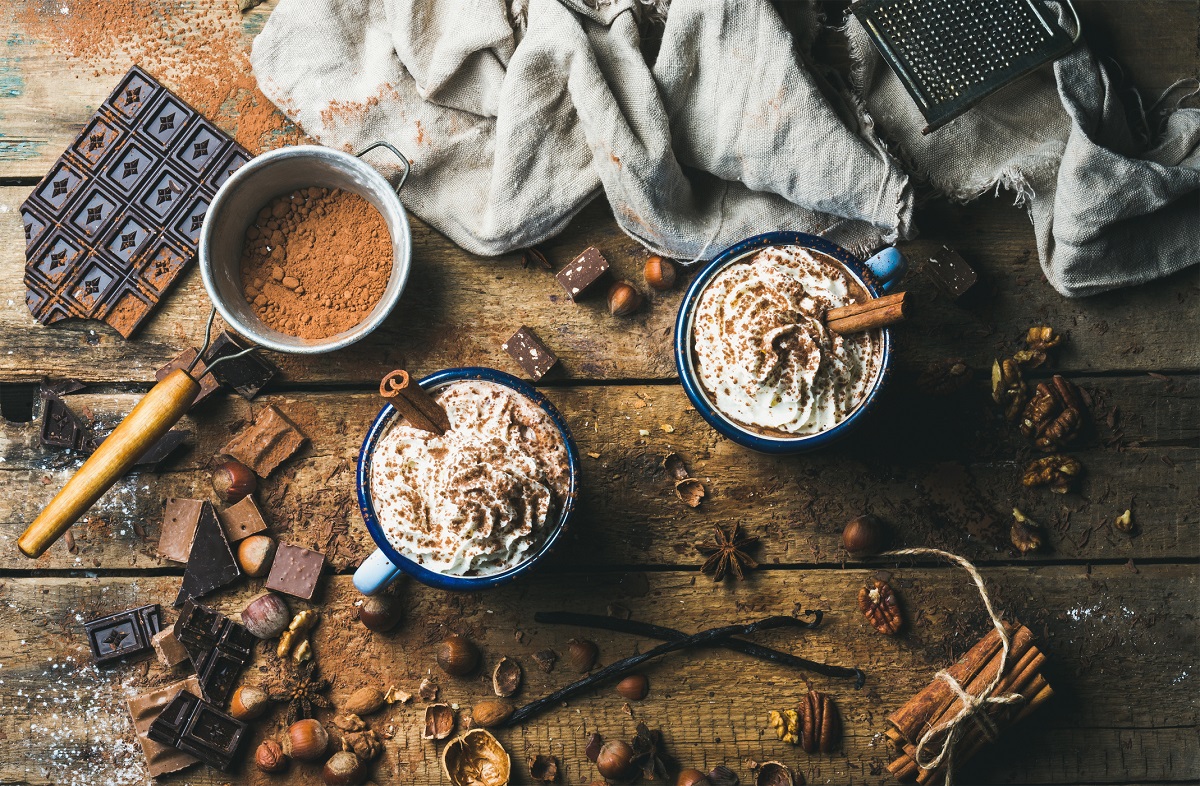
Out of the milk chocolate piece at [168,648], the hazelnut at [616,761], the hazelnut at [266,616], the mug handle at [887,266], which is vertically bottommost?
the hazelnut at [616,761]

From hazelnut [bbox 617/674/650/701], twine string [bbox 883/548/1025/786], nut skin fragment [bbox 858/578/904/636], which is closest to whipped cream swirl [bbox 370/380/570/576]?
hazelnut [bbox 617/674/650/701]

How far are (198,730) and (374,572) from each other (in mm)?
617

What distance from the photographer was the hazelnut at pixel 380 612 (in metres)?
1.83

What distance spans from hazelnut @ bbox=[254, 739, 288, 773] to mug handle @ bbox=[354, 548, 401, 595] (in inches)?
20.9

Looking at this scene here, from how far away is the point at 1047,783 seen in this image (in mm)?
1866

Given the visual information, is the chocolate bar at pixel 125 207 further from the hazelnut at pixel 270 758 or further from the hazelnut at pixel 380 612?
the hazelnut at pixel 270 758

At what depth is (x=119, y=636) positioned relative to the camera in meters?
1.84

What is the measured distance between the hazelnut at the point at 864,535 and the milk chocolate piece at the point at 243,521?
1316 millimetres

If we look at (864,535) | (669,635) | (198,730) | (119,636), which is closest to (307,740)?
(198,730)

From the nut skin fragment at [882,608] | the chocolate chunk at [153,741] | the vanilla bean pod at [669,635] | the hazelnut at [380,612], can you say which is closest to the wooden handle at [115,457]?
the chocolate chunk at [153,741]

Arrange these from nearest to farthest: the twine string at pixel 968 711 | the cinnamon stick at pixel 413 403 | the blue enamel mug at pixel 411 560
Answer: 1. the cinnamon stick at pixel 413 403
2. the blue enamel mug at pixel 411 560
3. the twine string at pixel 968 711

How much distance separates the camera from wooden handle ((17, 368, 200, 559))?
5.17 feet

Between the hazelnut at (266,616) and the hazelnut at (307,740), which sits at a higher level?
the hazelnut at (266,616)

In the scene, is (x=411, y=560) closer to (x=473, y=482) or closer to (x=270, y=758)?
(x=473, y=482)
